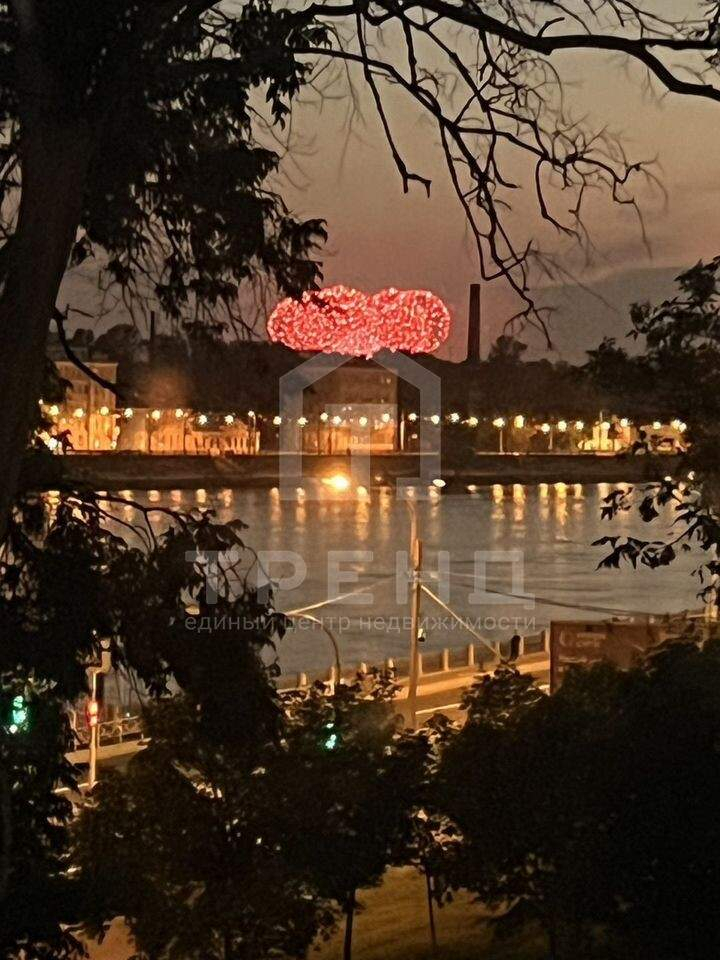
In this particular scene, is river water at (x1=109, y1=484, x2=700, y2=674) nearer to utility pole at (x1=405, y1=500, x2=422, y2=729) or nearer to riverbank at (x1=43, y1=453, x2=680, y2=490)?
riverbank at (x1=43, y1=453, x2=680, y2=490)

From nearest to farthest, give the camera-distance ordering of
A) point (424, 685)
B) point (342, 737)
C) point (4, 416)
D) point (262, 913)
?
point (4, 416) < point (262, 913) < point (342, 737) < point (424, 685)

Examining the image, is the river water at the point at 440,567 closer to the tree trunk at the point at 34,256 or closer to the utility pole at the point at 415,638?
the utility pole at the point at 415,638

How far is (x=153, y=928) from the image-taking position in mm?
5211

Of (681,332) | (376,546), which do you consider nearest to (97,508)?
(681,332)

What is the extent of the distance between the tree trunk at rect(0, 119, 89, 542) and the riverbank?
34.3 meters

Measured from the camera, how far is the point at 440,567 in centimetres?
3516

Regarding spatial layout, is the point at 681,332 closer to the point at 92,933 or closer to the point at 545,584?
the point at 92,933

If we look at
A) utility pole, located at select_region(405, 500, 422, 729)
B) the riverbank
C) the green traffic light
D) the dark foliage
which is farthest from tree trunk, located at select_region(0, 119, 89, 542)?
the riverbank

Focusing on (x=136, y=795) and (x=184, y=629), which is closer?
(x=184, y=629)

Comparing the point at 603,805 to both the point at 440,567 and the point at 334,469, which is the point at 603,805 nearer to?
the point at 440,567

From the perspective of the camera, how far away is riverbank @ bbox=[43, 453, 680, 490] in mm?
44531

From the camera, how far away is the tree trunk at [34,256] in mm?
3115

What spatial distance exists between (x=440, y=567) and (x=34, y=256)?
32.2 metres

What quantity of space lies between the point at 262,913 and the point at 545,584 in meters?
29.4
